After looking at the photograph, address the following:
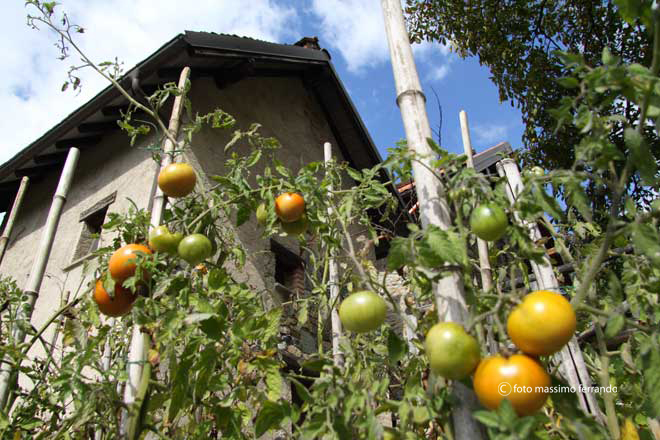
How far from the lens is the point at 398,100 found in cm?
114

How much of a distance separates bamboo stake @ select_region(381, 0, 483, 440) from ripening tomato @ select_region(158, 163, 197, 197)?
2.48 ft

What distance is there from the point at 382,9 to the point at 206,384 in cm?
110

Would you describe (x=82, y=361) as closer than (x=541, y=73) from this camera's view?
Yes

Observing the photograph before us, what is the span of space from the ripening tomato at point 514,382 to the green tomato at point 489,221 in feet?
0.72

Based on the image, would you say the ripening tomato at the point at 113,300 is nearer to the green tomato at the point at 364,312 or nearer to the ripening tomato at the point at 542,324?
the green tomato at the point at 364,312

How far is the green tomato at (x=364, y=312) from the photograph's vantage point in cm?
94

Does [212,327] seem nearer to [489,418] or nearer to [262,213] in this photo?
[262,213]

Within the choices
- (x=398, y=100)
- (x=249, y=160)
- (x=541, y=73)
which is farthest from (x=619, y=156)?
(x=541, y=73)

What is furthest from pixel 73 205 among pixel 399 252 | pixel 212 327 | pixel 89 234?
pixel 399 252

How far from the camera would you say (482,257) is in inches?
61.8

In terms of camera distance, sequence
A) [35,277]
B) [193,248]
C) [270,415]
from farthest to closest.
Answer: [35,277] < [193,248] < [270,415]

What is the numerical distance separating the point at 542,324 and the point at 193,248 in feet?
3.01

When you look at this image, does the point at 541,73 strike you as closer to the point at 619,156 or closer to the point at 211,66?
the point at 211,66

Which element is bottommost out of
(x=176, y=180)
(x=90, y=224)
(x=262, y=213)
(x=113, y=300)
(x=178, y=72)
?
(x=113, y=300)
